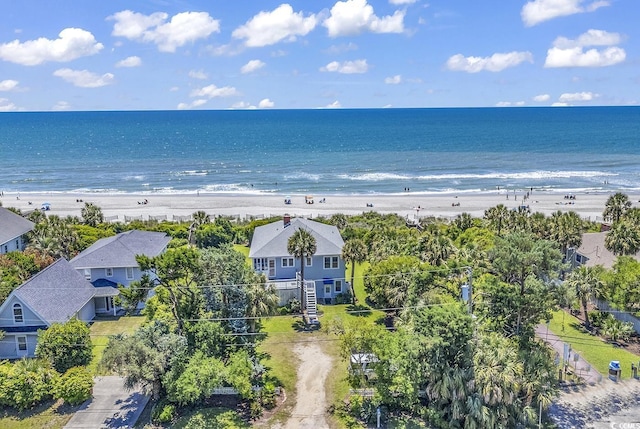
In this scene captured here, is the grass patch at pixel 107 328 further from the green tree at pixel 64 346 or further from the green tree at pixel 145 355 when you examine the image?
the green tree at pixel 145 355

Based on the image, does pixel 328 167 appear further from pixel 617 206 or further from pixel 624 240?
pixel 624 240

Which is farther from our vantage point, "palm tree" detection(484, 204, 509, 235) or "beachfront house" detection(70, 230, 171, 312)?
"palm tree" detection(484, 204, 509, 235)

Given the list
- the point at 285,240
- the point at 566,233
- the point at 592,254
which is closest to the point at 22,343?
the point at 285,240

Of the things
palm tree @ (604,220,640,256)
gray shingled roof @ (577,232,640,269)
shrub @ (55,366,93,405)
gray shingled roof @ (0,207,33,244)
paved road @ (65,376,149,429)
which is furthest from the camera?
gray shingled roof @ (0,207,33,244)

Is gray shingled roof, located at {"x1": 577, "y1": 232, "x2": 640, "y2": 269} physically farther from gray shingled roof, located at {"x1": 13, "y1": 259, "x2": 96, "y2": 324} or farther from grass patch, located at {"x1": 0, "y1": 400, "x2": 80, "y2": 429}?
gray shingled roof, located at {"x1": 13, "y1": 259, "x2": 96, "y2": 324}

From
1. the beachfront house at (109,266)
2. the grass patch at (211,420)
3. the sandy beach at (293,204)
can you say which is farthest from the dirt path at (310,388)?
the sandy beach at (293,204)

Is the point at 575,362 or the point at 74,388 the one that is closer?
the point at 74,388

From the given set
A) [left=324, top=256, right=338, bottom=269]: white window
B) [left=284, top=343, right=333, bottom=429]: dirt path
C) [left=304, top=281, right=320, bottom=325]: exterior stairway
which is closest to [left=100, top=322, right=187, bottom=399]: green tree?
[left=284, top=343, right=333, bottom=429]: dirt path
